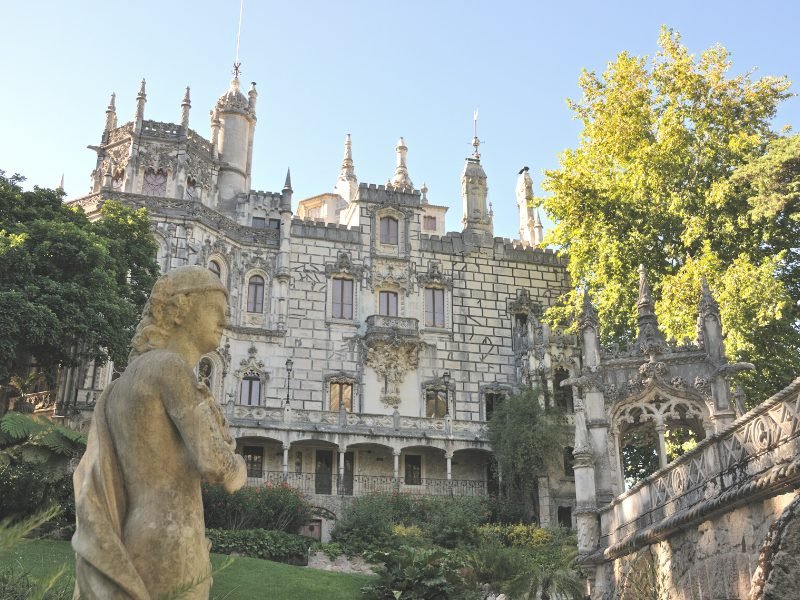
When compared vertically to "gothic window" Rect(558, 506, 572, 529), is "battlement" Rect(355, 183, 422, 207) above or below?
above

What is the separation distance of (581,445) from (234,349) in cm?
2015

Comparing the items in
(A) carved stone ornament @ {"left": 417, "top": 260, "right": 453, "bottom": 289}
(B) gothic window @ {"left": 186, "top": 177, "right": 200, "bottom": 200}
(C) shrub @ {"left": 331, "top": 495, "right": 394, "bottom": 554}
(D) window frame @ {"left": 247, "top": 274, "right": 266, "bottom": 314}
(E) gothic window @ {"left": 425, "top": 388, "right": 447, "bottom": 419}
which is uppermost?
(B) gothic window @ {"left": 186, "top": 177, "right": 200, "bottom": 200}

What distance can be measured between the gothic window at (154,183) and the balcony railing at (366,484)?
41.6 feet

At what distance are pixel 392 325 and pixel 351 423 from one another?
5156mm

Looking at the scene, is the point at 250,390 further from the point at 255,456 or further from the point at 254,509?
the point at 254,509

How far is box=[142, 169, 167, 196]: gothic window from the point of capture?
1405 inches

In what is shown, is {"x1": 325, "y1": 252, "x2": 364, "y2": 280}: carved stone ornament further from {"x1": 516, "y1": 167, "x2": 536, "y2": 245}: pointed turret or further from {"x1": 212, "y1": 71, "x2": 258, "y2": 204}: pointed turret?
{"x1": 516, "y1": 167, "x2": 536, "y2": 245}: pointed turret

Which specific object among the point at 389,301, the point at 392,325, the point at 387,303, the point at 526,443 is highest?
the point at 389,301

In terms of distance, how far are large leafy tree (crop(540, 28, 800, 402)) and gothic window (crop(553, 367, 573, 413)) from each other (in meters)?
4.75

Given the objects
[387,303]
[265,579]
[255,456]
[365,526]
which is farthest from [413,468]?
[265,579]

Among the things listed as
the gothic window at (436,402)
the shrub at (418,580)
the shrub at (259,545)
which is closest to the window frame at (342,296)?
the gothic window at (436,402)

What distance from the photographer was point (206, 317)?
438 cm

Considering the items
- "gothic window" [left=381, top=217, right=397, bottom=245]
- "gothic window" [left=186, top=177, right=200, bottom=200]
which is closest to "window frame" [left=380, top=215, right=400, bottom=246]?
"gothic window" [left=381, top=217, right=397, bottom=245]

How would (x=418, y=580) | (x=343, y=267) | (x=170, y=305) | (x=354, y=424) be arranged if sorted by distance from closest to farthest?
(x=170, y=305)
(x=418, y=580)
(x=354, y=424)
(x=343, y=267)
